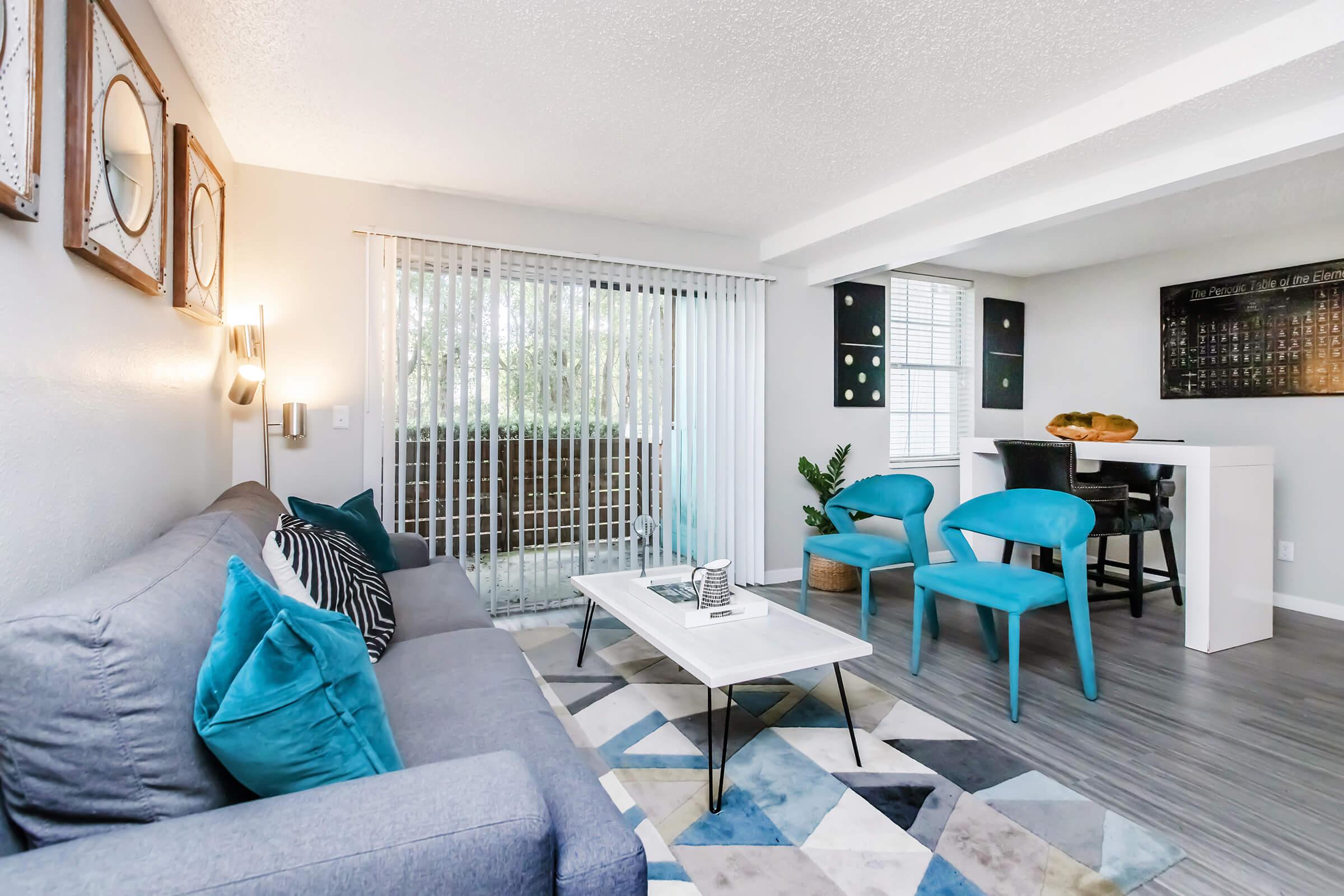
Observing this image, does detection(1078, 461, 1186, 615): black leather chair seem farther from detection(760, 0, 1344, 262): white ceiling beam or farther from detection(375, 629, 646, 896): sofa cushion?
detection(375, 629, 646, 896): sofa cushion

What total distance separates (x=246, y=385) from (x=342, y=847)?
A: 2.74 meters

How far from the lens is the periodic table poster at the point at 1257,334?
3.82 m

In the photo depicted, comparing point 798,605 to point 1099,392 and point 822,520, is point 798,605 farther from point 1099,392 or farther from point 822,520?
point 1099,392

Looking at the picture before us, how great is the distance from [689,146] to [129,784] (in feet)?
9.48

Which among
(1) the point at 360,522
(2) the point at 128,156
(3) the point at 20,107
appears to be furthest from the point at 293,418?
(3) the point at 20,107

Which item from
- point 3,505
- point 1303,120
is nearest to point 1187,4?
point 1303,120

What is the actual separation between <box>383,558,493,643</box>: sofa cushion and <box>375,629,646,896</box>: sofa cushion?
0.37 ft

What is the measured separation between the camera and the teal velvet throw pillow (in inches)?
35.2

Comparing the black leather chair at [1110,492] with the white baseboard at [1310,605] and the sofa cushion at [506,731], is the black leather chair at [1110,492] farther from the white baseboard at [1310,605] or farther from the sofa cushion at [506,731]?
the sofa cushion at [506,731]

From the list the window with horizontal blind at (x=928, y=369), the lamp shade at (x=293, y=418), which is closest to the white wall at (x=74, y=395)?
the lamp shade at (x=293, y=418)

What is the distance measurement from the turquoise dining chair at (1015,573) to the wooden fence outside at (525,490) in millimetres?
1831

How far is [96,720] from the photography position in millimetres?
A: 827

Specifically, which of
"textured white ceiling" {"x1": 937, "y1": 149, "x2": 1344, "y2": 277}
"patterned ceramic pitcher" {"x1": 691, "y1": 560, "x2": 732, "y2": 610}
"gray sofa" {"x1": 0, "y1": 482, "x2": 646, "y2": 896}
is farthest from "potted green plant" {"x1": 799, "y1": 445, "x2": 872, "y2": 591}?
"gray sofa" {"x1": 0, "y1": 482, "x2": 646, "y2": 896}

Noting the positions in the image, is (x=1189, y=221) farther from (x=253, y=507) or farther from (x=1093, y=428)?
(x=253, y=507)
